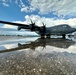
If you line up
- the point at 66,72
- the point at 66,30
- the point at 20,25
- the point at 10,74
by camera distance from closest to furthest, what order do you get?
the point at 10,74, the point at 66,72, the point at 66,30, the point at 20,25

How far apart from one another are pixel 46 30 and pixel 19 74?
1381 inches

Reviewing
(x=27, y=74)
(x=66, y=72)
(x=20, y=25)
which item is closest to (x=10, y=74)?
(x=27, y=74)

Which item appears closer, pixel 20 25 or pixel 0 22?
pixel 0 22

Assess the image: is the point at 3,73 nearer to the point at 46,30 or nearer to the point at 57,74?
the point at 57,74

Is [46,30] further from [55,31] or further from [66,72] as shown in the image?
[66,72]

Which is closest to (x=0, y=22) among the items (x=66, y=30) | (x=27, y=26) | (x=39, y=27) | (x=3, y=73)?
(x=27, y=26)

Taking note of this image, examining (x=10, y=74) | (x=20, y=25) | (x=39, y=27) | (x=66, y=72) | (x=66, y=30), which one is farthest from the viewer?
(x=39, y=27)

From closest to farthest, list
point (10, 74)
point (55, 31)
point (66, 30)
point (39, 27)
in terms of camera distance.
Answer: point (10, 74)
point (66, 30)
point (55, 31)
point (39, 27)

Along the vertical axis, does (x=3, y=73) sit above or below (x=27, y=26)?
below

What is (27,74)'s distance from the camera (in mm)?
3426

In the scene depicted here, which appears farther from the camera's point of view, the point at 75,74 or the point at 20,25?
the point at 20,25

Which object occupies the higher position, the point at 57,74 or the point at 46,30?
the point at 46,30

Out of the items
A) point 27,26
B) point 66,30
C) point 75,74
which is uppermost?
point 27,26

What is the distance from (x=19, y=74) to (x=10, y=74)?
0.97 feet
